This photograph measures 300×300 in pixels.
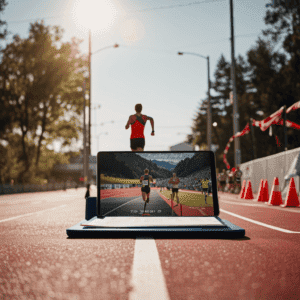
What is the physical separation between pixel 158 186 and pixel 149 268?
8.09 ft

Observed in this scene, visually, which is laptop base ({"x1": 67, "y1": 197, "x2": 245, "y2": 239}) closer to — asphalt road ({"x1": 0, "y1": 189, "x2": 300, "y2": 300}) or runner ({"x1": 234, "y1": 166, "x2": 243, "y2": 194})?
asphalt road ({"x1": 0, "y1": 189, "x2": 300, "y2": 300})

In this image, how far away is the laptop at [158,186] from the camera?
20.3 ft

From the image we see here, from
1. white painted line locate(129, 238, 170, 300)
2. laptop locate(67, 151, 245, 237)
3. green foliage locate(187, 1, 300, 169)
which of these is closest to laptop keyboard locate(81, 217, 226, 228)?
laptop locate(67, 151, 245, 237)

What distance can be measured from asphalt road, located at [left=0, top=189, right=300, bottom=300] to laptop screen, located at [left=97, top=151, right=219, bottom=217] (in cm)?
80

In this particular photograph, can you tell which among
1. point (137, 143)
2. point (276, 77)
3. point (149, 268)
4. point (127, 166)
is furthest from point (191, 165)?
point (276, 77)

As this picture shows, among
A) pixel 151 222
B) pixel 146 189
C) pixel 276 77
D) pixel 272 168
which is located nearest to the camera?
pixel 146 189

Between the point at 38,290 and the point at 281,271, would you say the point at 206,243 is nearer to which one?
the point at 281,271

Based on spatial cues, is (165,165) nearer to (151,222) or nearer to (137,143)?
(151,222)

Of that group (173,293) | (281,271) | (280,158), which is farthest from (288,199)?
(173,293)

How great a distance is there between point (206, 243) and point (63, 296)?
2.61 m

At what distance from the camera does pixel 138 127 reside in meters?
8.48

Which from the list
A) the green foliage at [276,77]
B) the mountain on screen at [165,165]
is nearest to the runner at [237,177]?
the green foliage at [276,77]

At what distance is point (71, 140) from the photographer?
51812mm

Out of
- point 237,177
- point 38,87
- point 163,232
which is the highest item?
point 38,87
